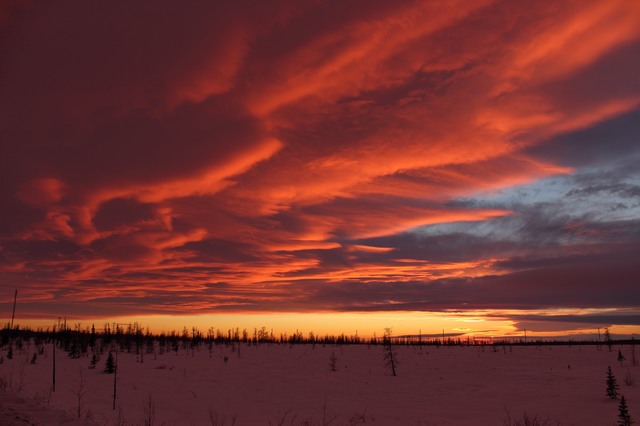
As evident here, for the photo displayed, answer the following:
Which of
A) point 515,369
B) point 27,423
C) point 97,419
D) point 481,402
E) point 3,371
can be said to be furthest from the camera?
point 515,369

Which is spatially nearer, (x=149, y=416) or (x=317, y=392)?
(x=149, y=416)

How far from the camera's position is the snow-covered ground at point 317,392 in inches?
587

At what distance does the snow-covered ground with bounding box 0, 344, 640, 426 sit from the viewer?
14.9 m

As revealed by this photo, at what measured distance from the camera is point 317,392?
21062 millimetres

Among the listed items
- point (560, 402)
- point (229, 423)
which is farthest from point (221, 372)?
point (560, 402)

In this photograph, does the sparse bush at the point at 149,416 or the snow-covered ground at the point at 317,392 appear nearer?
the sparse bush at the point at 149,416

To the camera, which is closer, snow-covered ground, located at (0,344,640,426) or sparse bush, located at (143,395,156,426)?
Result: sparse bush, located at (143,395,156,426)

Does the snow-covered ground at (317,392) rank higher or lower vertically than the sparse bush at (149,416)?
lower

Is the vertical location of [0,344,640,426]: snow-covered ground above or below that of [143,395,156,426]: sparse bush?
below

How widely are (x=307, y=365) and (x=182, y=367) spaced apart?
8436 millimetres

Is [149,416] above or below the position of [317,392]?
above

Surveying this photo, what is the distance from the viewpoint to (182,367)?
2848cm

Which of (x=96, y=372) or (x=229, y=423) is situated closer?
(x=229, y=423)

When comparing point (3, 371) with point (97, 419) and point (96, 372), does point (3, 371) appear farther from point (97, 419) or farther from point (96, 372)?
point (97, 419)
